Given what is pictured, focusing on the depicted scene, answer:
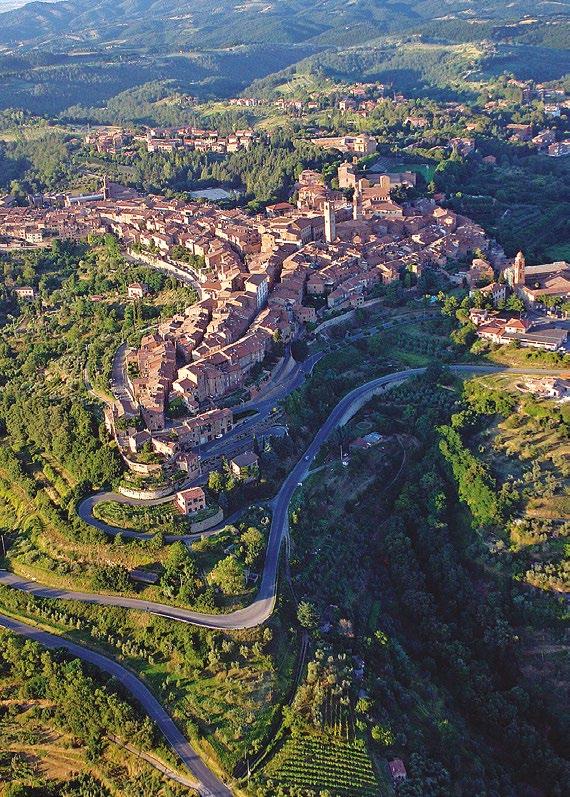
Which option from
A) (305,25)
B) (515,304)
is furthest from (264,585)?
(305,25)

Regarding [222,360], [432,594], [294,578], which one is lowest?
[432,594]

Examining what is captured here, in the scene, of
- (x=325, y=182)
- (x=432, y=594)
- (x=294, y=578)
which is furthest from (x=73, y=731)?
(x=325, y=182)

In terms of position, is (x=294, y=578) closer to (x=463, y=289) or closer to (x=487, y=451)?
(x=487, y=451)

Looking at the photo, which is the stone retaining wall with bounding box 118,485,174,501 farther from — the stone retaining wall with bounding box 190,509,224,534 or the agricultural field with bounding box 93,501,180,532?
the stone retaining wall with bounding box 190,509,224,534

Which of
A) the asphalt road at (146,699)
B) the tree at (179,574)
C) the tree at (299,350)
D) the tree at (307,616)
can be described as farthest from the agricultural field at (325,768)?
the tree at (299,350)

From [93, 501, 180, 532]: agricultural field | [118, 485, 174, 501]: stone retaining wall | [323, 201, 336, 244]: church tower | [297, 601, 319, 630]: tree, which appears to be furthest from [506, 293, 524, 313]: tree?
[297, 601, 319, 630]: tree

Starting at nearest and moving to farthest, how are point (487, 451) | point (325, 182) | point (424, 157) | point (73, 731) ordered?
point (73, 731)
point (487, 451)
point (325, 182)
point (424, 157)
